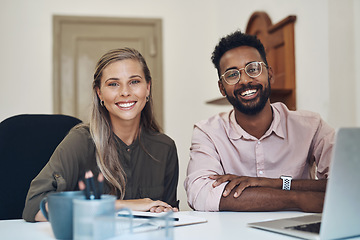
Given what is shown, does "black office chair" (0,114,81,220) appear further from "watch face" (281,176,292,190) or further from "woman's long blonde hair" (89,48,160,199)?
"watch face" (281,176,292,190)

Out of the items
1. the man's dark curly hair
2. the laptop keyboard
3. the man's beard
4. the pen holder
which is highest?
the man's dark curly hair

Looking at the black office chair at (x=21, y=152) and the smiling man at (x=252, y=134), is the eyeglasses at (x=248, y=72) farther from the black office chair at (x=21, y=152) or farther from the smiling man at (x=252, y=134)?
the black office chair at (x=21, y=152)

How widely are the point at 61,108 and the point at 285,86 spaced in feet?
7.03

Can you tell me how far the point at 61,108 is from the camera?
3633 millimetres

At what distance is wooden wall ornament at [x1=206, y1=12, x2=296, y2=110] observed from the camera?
2338mm

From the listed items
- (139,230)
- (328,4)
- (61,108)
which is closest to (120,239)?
(139,230)

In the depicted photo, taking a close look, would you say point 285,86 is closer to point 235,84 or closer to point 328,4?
point 328,4

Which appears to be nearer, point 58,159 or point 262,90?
point 58,159

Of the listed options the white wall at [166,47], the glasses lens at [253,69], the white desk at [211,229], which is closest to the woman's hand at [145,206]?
the white desk at [211,229]

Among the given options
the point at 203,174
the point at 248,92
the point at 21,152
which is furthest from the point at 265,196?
the point at 21,152

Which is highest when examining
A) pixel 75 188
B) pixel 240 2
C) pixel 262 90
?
pixel 240 2

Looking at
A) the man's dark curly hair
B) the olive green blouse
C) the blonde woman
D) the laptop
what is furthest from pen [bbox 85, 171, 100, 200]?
the man's dark curly hair

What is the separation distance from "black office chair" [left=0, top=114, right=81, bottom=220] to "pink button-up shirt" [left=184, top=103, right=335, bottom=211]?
0.59 metres

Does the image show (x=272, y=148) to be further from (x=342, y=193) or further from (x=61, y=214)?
(x=61, y=214)
